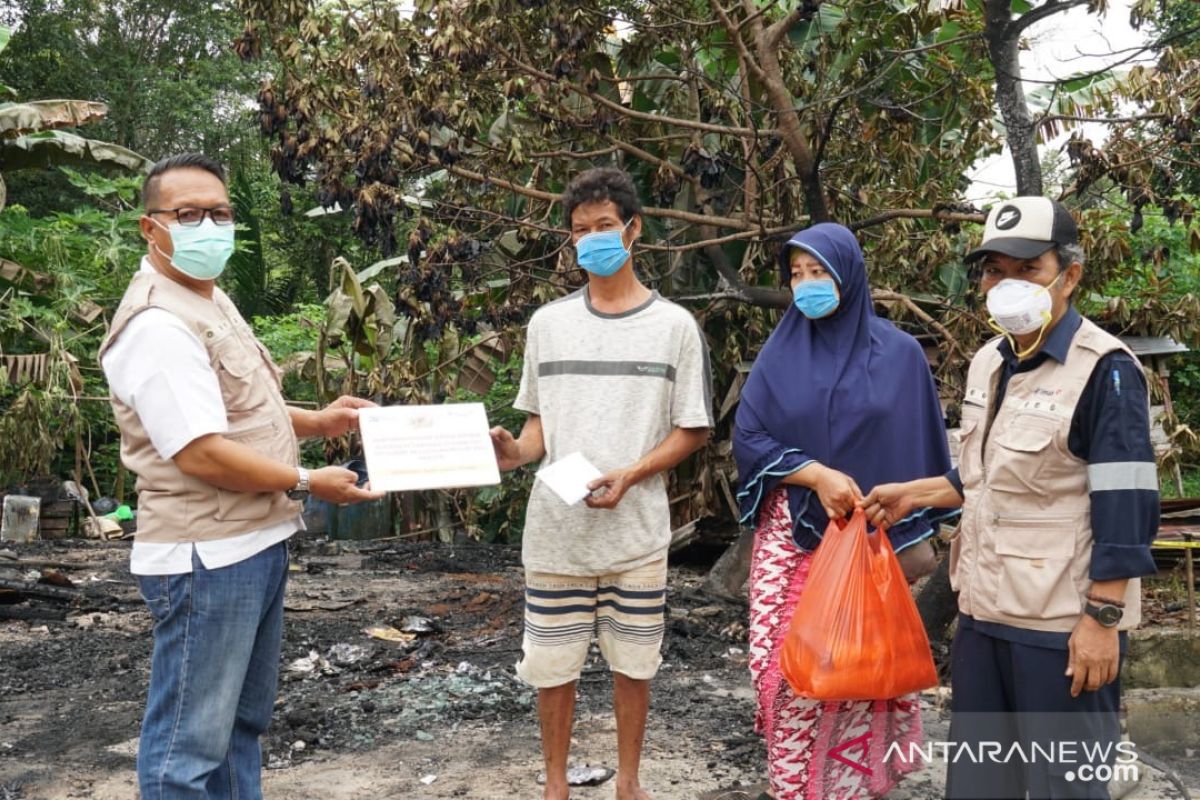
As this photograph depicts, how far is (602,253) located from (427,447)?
885mm

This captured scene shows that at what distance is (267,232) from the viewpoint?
60.2ft

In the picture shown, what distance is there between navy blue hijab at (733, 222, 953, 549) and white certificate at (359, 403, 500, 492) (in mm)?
834

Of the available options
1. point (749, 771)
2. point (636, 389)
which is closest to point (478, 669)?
point (749, 771)

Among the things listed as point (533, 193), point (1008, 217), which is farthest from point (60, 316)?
point (1008, 217)

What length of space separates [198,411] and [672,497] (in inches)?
271

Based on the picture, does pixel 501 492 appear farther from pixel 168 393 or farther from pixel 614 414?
pixel 168 393

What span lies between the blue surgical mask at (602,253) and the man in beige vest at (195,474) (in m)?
1.16

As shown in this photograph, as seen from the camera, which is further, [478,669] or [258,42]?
[258,42]

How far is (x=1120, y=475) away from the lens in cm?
238

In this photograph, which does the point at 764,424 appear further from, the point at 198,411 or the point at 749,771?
the point at 198,411

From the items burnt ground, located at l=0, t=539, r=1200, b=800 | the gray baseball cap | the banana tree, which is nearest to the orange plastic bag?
the gray baseball cap

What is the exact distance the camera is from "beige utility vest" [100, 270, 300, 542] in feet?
8.55

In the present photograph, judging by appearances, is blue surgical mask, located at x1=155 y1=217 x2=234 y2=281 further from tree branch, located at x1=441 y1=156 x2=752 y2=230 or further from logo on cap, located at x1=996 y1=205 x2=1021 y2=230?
tree branch, located at x1=441 y1=156 x2=752 y2=230

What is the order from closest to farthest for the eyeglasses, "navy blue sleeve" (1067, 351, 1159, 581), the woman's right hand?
"navy blue sleeve" (1067, 351, 1159, 581)
the eyeglasses
the woman's right hand
